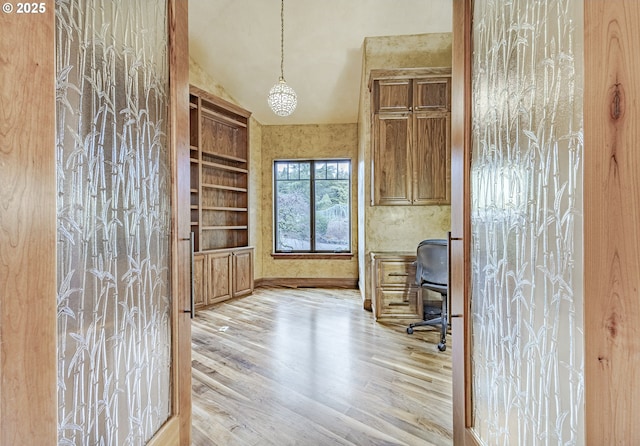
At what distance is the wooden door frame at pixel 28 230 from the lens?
2.10 feet

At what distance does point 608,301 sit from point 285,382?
2059mm

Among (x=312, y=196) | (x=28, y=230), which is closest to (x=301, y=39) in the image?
(x=312, y=196)

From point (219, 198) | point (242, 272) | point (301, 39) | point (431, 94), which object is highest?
point (301, 39)

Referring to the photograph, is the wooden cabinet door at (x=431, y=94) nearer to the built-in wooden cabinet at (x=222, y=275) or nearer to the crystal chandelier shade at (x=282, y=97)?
the crystal chandelier shade at (x=282, y=97)

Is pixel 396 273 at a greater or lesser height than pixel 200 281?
greater

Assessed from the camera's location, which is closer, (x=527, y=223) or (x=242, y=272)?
(x=527, y=223)

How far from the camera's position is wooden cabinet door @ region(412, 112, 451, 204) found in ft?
11.5

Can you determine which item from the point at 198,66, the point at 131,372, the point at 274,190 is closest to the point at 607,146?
the point at 131,372

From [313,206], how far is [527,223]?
16.4ft

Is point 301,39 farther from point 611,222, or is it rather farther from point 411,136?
point 611,222

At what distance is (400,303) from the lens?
347 centimetres

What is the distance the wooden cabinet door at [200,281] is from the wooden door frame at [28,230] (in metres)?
3.47

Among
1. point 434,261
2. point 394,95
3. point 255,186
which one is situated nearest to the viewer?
point 434,261

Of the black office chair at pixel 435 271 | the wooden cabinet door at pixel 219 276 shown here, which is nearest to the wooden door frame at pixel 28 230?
the black office chair at pixel 435 271
